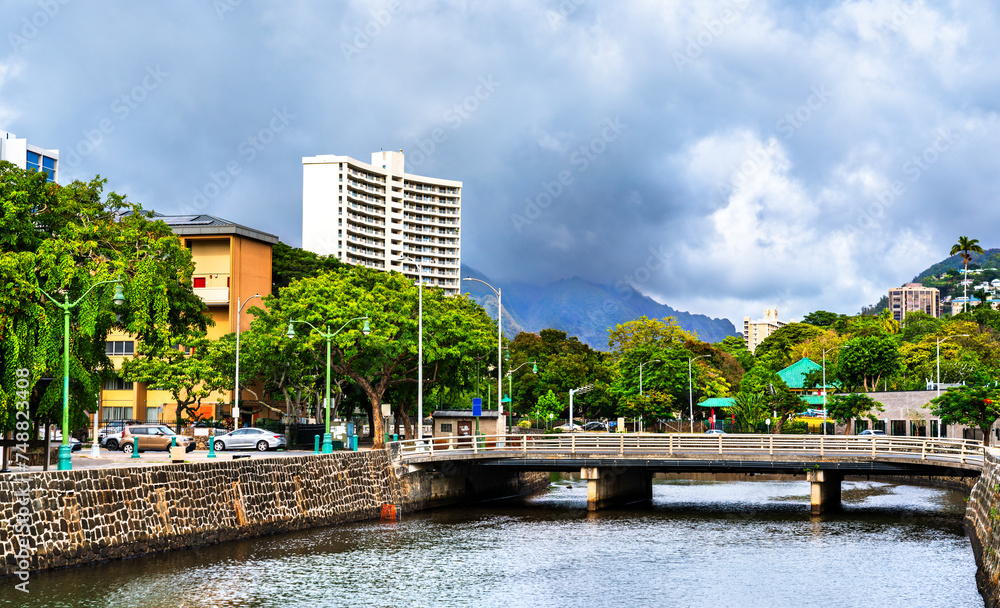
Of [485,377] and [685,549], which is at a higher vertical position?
[485,377]

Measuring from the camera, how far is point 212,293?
84.9 meters

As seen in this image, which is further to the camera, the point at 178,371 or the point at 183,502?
the point at 178,371

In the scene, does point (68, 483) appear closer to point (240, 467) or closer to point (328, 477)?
point (240, 467)

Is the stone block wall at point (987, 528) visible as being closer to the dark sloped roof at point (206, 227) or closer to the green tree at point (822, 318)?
the dark sloped roof at point (206, 227)

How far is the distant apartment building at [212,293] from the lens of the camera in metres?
85.1

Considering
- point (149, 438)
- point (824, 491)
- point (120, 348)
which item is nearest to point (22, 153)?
point (120, 348)

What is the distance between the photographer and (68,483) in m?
29.0

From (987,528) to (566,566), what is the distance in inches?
512

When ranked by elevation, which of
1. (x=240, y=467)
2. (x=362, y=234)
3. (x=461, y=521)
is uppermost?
(x=362, y=234)

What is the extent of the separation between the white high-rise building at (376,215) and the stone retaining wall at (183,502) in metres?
121

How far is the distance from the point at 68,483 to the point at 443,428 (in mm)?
34315

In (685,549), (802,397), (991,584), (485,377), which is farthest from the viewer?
(485,377)

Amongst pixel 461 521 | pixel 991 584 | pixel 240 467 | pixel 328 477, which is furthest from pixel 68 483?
pixel 991 584

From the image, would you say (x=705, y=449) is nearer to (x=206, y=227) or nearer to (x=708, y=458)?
(x=708, y=458)
